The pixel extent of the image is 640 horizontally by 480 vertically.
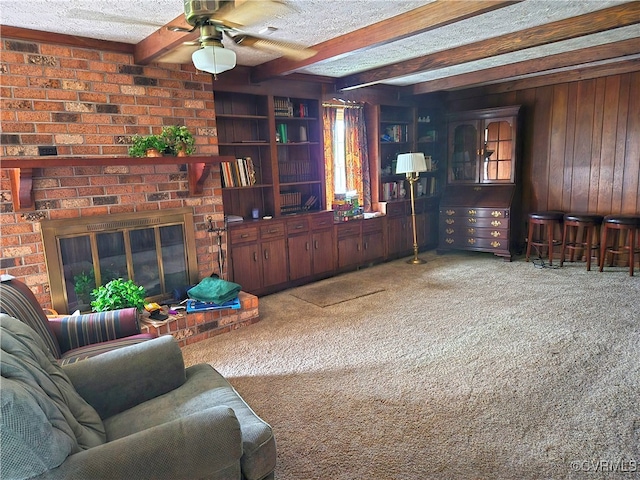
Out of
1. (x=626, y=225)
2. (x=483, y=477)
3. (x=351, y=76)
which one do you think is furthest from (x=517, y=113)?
(x=483, y=477)

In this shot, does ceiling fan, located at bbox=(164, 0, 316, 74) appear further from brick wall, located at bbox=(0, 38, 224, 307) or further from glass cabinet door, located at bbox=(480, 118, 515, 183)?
glass cabinet door, located at bbox=(480, 118, 515, 183)

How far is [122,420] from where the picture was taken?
5.76ft

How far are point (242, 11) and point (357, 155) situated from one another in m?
3.91

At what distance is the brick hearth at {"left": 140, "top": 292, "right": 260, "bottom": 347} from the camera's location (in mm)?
3338

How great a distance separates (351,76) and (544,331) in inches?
134

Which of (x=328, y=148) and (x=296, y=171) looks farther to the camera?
(x=328, y=148)

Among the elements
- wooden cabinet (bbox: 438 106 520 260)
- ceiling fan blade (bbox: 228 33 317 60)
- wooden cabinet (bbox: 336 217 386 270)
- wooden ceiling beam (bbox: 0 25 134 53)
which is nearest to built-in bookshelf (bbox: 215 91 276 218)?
wooden cabinet (bbox: 336 217 386 270)

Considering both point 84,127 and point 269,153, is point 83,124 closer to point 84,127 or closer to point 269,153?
point 84,127

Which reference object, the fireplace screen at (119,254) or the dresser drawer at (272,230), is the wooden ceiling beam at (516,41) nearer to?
→ the dresser drawer at (272,230)

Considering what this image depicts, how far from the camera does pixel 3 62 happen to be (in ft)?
9.55

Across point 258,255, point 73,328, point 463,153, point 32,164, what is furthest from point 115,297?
point 463,153

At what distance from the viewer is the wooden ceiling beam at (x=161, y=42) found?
2790 mm

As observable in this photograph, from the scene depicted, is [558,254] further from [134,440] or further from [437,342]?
[134,440]

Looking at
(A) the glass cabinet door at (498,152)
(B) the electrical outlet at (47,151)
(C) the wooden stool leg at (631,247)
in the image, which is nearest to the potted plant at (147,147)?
(B) the electrical outlet at (47,151)
